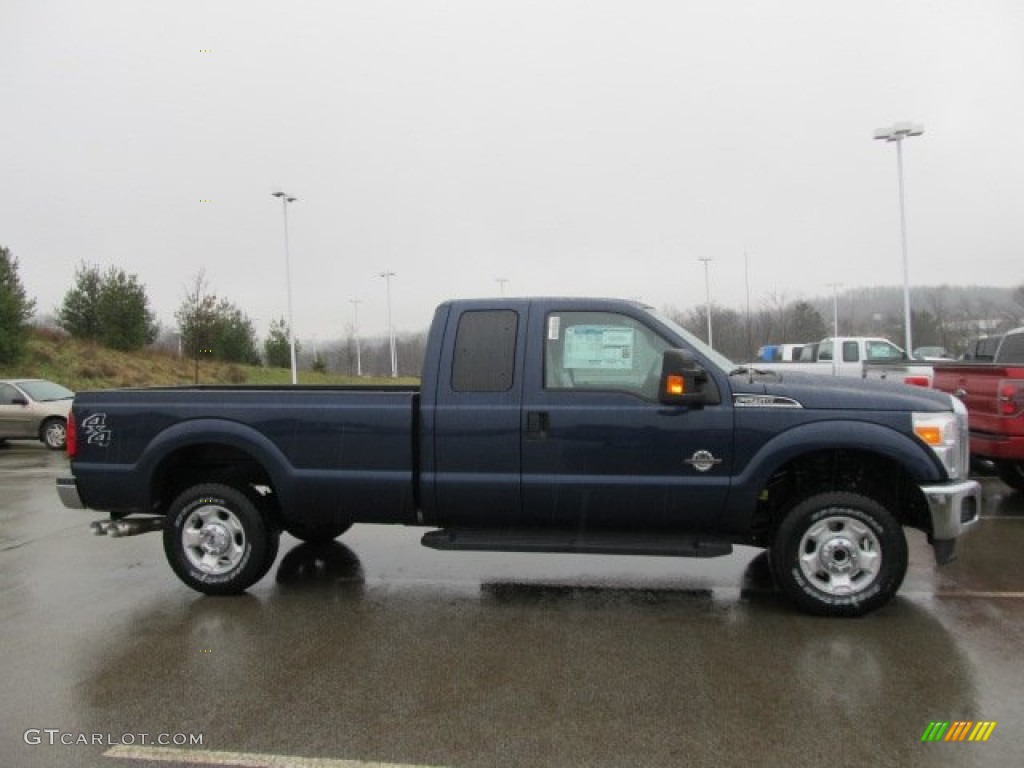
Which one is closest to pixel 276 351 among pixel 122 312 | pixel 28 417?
pixel 122 312

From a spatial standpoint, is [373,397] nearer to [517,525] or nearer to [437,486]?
[437,486]

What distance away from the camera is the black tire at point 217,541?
17.6ft

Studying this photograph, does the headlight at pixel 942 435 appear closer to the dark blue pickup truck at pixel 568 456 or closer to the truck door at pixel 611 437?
the dark blue pickup truck at pixel 568 456

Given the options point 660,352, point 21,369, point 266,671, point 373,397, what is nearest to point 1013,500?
point 660,352

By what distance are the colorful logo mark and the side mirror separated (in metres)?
2.10

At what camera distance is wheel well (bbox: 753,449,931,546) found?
16.1ft

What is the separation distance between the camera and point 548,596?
212 inches

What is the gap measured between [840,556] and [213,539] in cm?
422

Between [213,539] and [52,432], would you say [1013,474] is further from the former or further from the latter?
[52,432]

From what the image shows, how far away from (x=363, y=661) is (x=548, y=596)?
1.57 meters

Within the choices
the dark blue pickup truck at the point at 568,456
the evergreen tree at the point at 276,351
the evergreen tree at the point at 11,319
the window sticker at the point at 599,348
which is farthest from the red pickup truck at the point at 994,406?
the evergreen tree at the point at 276,351

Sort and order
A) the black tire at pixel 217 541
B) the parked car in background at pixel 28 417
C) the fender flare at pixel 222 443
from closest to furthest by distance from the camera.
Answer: the fender flare at pixel 222 443 < the black tire at pixel 217 541 < the parked car in background at pixel 28 417

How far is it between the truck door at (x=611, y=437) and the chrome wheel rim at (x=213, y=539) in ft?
6.93

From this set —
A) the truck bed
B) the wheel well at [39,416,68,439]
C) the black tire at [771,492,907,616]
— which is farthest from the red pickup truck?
the wheel well at [39,416,68,439]
